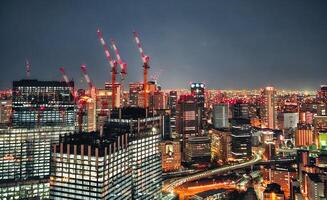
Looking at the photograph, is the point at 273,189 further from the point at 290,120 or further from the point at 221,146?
the point at 290,120

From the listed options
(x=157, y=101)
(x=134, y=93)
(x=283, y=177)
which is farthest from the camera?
(x=134, y=93)

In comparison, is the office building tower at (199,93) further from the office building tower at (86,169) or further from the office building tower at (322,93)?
the office building tower at (86,169)

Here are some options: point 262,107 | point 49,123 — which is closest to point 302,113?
point 262,107

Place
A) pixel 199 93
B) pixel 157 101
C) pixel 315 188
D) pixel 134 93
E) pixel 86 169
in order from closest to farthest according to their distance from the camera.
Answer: pixel 86 169, pixel 315 188, pixel 199 93, pixel 157 101, pixel 134 93

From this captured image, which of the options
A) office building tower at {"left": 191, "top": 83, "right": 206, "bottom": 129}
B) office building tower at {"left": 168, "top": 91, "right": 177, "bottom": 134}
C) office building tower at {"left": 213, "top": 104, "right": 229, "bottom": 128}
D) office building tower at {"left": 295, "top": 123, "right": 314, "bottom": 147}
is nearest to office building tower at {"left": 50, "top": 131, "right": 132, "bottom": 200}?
office building tower at {"left": 168, "top": 91, "right": 177, "bottom": 134}

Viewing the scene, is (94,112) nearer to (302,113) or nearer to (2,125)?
(2,125)

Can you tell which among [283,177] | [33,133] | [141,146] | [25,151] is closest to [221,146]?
[283,177]
